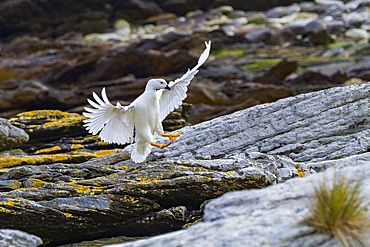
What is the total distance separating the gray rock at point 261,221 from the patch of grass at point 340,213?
3.6 inches

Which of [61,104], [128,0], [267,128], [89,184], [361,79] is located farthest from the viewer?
[128,0]

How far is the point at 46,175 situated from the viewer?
32.9 ft

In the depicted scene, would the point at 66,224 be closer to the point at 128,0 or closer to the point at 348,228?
the point at 348,228

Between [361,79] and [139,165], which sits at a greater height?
[361,79]

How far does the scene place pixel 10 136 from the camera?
1277cm

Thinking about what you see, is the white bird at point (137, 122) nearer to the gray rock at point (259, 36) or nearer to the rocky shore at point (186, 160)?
the rocky shore at point (186, 160)

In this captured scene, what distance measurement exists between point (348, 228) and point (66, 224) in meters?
5.02

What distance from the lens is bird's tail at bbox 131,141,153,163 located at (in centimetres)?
1081

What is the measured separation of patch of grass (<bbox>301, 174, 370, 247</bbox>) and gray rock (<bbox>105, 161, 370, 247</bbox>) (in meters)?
0.09

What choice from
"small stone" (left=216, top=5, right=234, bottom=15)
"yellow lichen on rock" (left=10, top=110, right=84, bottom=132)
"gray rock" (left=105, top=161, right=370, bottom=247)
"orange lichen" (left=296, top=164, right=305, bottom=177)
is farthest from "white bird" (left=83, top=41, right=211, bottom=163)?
"small stone" (left=216, top=5, right=234, bottom=15)

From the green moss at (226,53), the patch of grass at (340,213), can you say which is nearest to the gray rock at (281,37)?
the green moss at (226,53)

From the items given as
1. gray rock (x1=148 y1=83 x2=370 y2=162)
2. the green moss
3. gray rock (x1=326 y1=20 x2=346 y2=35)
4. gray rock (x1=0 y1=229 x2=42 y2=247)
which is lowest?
gray rock (x1=0 y1=229 x2=42 y2=247)

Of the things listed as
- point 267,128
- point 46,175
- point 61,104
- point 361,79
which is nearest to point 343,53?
point 361,79

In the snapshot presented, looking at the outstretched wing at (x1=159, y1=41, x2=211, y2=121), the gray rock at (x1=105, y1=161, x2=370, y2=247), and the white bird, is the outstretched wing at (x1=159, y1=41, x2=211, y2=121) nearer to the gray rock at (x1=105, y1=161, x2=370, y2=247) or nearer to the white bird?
the white bird
